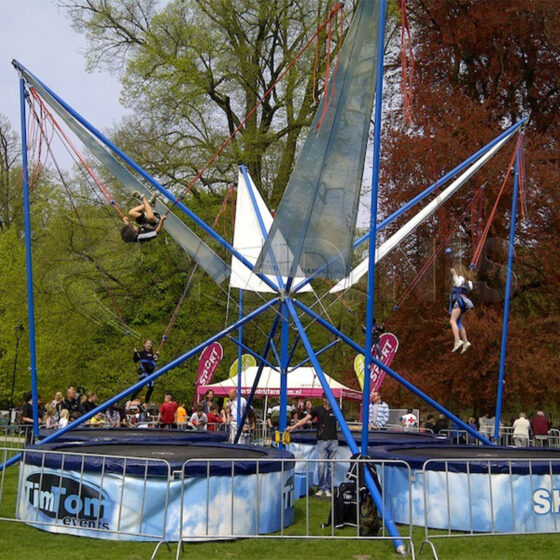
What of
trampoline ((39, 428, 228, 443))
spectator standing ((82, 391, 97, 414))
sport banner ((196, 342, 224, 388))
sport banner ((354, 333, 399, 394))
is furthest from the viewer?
sport banner ((196, 342, 224, 388))

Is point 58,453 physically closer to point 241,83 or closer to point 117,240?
point 117,240

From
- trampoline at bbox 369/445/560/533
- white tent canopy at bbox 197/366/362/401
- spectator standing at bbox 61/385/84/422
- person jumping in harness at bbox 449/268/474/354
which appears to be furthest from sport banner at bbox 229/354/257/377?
trampoline at bbox 369/445/560/533

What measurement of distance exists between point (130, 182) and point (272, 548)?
717 centimetres

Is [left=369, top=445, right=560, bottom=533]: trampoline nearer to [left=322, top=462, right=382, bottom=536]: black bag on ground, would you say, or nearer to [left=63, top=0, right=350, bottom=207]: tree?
[left=322, top=462, right=382, bottom=536]: black bag on ground

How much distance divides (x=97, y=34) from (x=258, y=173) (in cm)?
763

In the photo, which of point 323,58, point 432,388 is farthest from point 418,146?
point 432,388

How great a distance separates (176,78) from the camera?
2895cm

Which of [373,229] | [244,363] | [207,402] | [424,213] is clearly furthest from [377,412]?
[373,229]

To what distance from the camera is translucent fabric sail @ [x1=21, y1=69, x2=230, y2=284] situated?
12.9 meters

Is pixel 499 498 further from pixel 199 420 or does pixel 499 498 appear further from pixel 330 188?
pixel 199 420

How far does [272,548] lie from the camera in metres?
9.17

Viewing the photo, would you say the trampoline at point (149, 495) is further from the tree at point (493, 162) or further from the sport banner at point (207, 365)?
the tree at point (493, 162)

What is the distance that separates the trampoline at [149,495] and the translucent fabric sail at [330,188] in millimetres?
2796

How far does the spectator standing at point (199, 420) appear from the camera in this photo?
2061 centimetres
